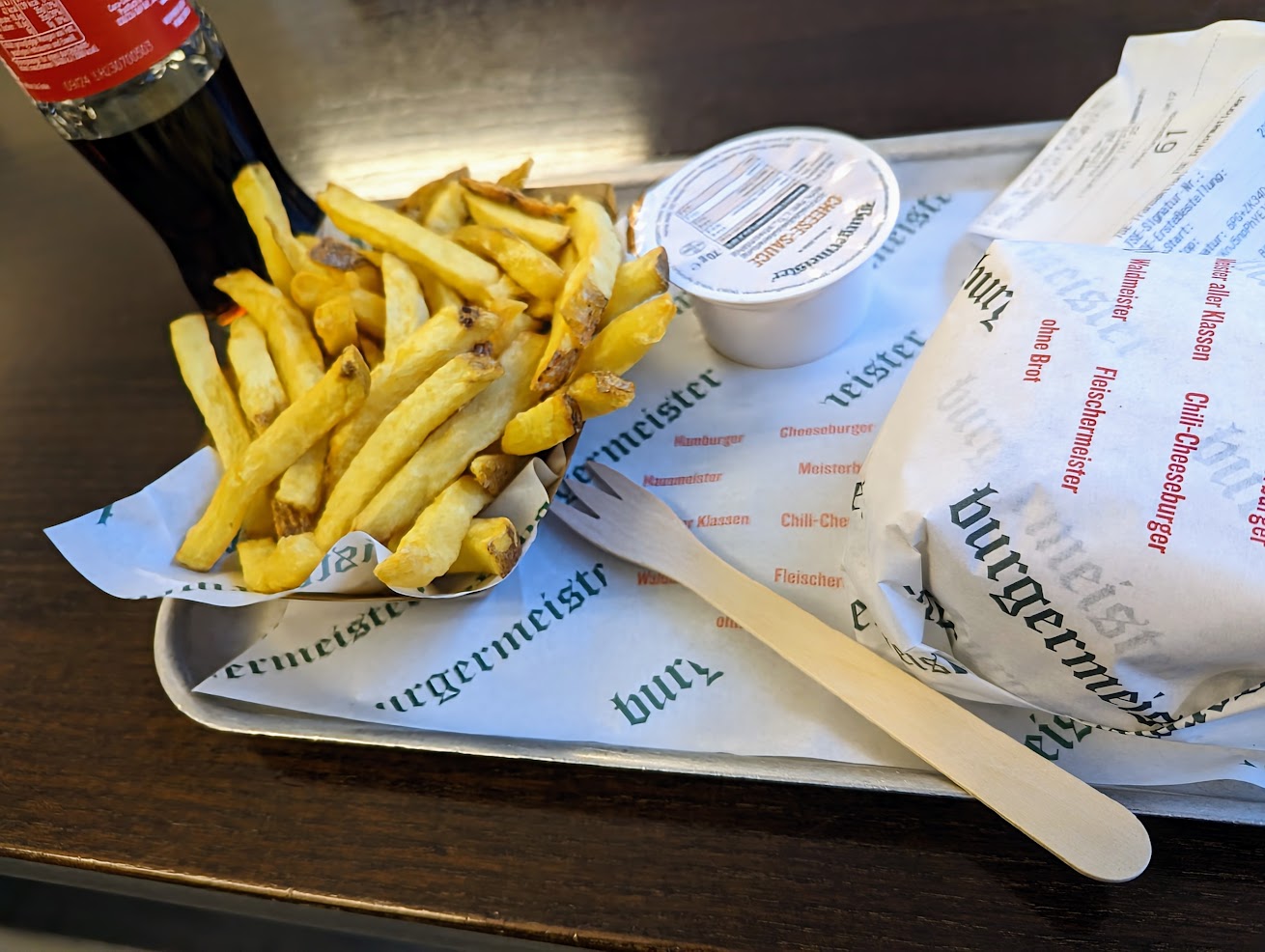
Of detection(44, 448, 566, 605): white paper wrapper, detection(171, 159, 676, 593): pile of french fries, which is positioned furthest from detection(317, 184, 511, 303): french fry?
detection(44, 448, 566, 605): white paper wrapper

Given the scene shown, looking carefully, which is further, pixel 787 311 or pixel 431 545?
pixel 787 311

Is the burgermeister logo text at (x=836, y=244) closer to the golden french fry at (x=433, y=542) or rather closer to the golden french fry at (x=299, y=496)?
the golden french fry at (x=433, y=542)

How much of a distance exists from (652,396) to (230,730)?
2.06ft

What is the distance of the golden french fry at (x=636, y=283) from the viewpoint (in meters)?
0.99

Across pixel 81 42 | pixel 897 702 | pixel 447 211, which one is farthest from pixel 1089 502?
pixel 81 42

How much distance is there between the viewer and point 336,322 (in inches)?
38.5

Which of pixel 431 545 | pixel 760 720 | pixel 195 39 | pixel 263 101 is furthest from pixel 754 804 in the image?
pixel 263 101

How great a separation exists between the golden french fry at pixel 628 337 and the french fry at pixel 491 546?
203mm

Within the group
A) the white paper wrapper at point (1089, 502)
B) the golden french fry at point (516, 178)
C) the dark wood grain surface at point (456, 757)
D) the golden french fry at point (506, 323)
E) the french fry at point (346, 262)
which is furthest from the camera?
the golden french fry at point (516, 178)

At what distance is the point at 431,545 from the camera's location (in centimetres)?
82

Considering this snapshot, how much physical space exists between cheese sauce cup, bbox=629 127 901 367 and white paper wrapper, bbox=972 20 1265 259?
0.64ft

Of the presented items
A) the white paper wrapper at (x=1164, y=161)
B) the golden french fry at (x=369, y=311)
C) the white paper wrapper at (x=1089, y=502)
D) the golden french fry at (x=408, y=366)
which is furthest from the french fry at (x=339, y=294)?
the white paper wrapper at (x=1164, y=161)

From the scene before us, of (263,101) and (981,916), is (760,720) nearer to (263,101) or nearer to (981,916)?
(981,916)

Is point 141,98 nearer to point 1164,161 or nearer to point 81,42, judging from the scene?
point 81,42
